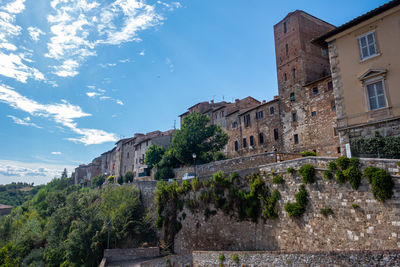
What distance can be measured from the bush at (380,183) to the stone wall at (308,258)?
228 centimetres

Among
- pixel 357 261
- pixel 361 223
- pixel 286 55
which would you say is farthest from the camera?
pixel 286 55

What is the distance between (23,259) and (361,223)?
Result: 35.3 metres

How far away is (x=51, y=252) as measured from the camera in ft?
86.1

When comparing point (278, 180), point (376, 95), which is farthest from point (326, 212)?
point (376, 95)

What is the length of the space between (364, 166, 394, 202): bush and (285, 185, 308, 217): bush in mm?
3126

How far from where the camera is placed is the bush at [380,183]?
948 centimetres

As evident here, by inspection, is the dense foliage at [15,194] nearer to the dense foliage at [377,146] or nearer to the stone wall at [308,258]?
the stone wall at [308,258]

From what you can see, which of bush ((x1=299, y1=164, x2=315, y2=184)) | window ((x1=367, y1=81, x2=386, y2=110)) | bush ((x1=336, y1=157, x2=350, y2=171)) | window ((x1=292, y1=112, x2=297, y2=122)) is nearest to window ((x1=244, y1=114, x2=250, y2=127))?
window ((x1=292, y1=112, x2=297, y2=122))

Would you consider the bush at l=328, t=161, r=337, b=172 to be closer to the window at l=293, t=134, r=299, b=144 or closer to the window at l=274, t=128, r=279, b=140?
the window at l=293, t=134, r=299, b=144

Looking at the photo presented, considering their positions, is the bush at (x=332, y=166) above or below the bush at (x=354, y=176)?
above

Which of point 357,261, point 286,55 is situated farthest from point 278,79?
point 357,261

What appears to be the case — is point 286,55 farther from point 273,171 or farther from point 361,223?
point 361,223

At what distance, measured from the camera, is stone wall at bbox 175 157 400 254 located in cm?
959

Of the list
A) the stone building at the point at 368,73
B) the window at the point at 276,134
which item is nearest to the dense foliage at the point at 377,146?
the stone building at the point at 368,73
